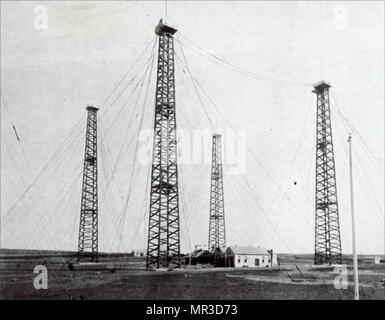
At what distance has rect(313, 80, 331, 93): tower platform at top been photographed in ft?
126

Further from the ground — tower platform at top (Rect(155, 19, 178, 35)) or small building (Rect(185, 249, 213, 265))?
tower platform at top (Rect(155, 19, 178, 35))

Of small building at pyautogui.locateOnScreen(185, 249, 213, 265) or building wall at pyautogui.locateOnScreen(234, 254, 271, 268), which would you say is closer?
building wall at pyautogui.locateOnScreen(234, 254, 271, 268)

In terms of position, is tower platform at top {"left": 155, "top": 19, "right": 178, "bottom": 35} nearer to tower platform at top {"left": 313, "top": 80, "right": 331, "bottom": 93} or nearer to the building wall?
tower platform at top {"left": 313, "top": 80, "right": 331, "bottom": 93}

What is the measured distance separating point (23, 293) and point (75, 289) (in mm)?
2765

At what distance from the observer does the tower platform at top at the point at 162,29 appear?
95.8ft

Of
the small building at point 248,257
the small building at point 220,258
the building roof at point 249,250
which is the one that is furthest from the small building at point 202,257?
the building roof at point 249,250

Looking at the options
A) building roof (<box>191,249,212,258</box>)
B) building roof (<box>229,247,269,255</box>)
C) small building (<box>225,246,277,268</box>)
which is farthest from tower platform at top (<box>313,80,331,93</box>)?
building roof (<box>191,249,212,258</box>)

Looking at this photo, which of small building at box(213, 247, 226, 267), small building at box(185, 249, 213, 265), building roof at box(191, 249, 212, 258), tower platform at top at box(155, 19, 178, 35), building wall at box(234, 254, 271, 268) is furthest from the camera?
building roof at box(191, 249, 212, 258)

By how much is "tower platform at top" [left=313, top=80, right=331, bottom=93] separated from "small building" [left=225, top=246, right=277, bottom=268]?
20331mm

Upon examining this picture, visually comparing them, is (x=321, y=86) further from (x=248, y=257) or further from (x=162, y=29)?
(x=248, y=257)

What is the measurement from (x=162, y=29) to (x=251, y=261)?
97.7ft

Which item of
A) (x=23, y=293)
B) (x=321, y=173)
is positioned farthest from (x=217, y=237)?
(x=23, y=293)

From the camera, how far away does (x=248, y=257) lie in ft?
157
